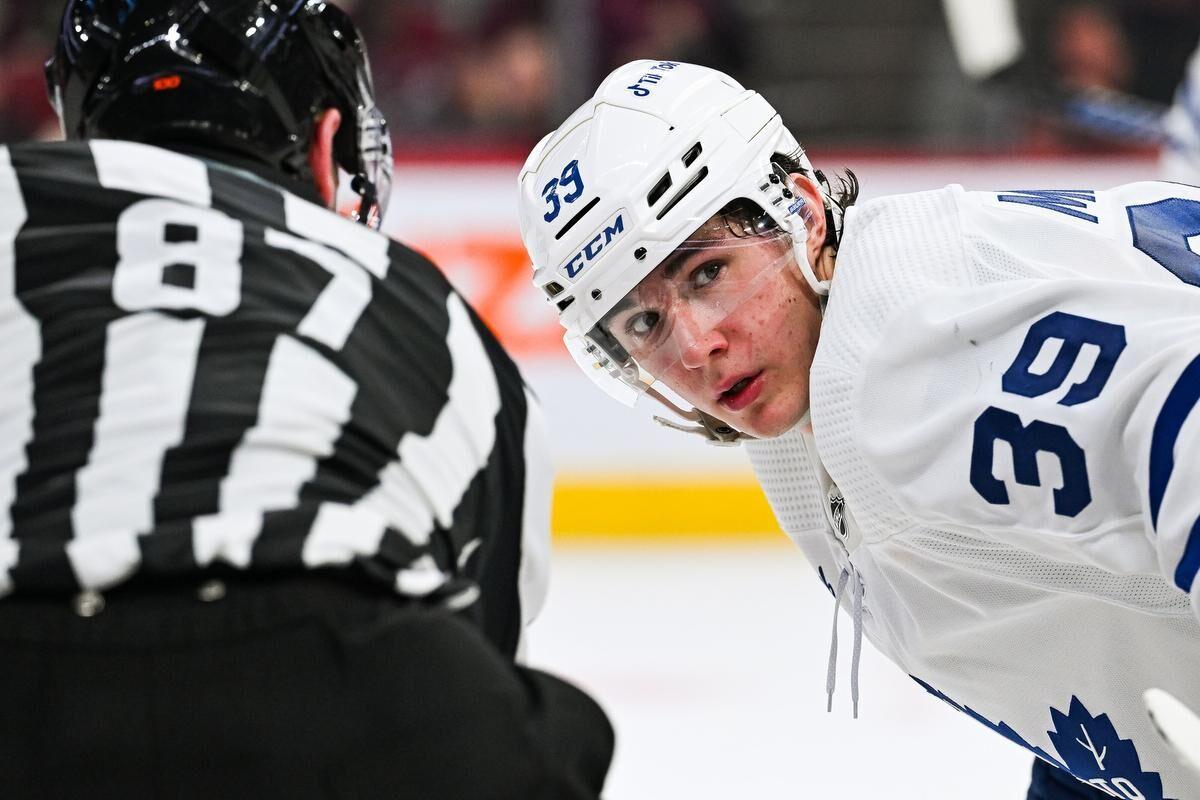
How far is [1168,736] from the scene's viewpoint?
4.04 ft

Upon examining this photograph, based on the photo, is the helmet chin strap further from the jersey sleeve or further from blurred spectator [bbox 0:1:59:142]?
blurred spectator [bbox 0:1:59:142]

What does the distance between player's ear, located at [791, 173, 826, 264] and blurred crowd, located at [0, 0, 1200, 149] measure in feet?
11.2

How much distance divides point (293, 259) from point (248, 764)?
39 cm

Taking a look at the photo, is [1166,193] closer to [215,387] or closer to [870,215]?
[870,215]

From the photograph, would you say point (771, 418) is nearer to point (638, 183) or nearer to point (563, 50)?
point (638, 183)

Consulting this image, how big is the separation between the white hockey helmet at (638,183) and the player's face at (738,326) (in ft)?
0.10

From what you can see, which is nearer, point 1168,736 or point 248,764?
point 248,764

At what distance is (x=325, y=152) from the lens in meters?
1.76

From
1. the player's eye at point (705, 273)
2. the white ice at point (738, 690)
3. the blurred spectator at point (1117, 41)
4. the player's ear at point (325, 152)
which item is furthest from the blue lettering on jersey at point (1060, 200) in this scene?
the blurred spectator at point (1117, 41)

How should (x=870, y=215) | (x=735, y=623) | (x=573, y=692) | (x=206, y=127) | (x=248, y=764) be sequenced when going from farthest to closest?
(x=735, y=623) → (x=870, y=215) → (x=206, y=127) → (x=573, y=692) → (x=248, y=764)

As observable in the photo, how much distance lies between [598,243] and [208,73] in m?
0.50

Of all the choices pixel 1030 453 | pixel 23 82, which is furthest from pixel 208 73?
pixel 23 82

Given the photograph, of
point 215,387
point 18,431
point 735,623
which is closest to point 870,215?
point 215,387

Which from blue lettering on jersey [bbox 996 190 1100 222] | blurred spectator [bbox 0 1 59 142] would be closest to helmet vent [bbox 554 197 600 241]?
blue lettering on jersey [bbox 996 190 1100 222]
